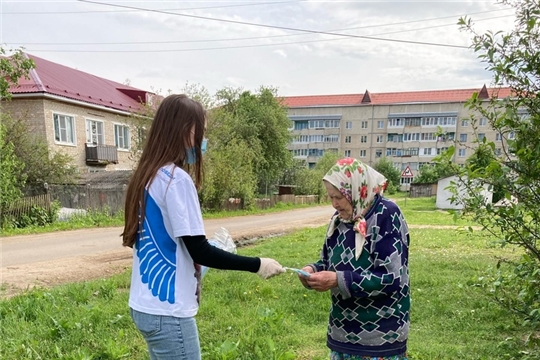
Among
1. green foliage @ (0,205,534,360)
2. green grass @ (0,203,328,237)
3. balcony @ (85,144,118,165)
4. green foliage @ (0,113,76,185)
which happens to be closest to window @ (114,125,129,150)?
balcony @ (85,144,118,165)

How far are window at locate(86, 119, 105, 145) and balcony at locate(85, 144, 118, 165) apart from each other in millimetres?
451

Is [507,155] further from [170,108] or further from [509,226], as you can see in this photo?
[170,108]

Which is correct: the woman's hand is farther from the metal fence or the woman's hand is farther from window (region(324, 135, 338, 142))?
window (region(324, 135, 338, 142))

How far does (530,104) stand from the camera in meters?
2.51

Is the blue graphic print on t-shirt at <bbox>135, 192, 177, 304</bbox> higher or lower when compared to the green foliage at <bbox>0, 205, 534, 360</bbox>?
higher

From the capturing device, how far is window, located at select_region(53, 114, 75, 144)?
749 inches

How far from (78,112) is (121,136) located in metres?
3.84

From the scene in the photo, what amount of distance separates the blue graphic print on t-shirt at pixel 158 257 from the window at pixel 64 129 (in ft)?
66.2

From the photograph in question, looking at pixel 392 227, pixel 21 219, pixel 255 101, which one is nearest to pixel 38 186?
pixel 21 219

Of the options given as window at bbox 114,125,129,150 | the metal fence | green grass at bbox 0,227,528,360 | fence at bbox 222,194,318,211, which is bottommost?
fence at bbox 222,194,318,211

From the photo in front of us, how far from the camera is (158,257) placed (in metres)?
1.64

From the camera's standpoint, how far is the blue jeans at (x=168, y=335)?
1633 mm

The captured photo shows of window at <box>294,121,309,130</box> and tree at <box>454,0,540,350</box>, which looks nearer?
tree at <box>454,0,540,350</box>

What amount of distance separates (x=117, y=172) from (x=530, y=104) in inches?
792
